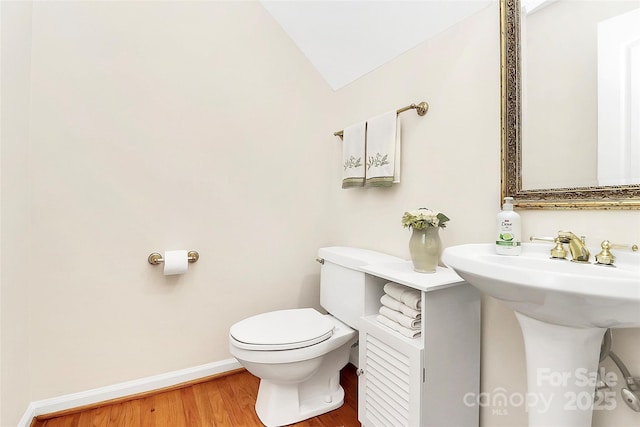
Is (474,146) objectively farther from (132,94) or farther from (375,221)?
(132,94)

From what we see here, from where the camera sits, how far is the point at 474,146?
1.24m

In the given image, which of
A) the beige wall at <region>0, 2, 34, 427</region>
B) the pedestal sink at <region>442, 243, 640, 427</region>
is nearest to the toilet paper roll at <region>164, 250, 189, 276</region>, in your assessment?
the beige wall at <region>0, 2, 34, 427</region>

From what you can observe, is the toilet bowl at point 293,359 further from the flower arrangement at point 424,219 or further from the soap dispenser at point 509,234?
the soap dispenser at point 509,234

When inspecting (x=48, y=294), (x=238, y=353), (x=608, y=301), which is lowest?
(x=238, y=353)

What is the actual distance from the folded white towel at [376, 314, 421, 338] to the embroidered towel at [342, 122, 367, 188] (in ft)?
2.41

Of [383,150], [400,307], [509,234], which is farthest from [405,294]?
[383,150]

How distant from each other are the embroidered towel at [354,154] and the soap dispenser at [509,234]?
0.80 m

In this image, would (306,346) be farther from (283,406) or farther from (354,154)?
(354,154)

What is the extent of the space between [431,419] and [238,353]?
769 mm

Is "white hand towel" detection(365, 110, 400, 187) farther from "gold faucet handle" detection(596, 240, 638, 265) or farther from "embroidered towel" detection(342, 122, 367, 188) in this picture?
"gold faucet handle" detection(596, 240, 638, 265)

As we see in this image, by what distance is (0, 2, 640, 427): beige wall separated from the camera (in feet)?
4.12

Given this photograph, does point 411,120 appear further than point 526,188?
Yes

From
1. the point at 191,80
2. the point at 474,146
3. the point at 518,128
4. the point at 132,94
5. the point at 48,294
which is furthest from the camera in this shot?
the point at 191,80

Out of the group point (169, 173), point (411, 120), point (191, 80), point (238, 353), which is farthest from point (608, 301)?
point (191, 80)
